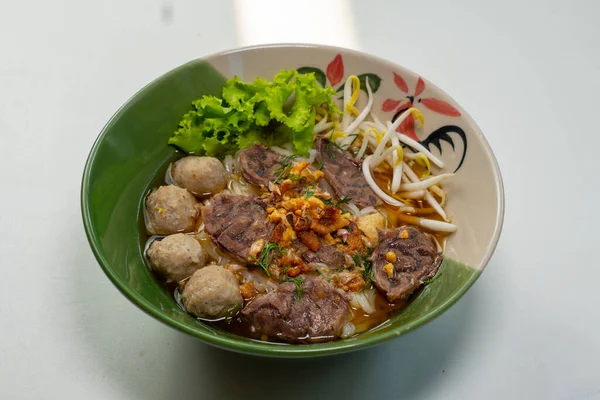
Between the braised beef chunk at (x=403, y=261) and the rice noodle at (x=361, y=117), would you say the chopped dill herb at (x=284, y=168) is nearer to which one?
the rice noodle at (x=361, y=117)

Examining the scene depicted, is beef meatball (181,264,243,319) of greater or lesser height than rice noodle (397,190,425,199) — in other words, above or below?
below

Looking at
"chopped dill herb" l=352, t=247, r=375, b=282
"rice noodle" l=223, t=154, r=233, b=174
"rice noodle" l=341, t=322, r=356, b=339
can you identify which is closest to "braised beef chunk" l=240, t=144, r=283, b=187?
"rice noodle" l=223, t=154, r=233, b=174

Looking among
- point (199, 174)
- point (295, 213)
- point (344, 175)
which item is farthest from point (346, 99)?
point (199, 174)

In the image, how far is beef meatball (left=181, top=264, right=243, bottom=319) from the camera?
8.81 feet

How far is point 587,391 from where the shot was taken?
302cm

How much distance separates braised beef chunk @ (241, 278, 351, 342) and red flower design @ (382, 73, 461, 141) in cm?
133

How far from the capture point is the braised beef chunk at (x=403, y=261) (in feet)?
9.58

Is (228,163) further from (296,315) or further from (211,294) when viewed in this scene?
(296,315)

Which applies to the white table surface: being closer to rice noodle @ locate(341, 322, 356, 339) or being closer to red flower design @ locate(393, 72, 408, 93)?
rice noodle @ locate(341, 322, 356, 339)

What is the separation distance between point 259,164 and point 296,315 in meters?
1.10

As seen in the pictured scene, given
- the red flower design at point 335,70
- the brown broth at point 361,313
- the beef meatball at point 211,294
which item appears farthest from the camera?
the red flower design at point 335,70

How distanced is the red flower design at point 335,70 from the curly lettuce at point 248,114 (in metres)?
0.09

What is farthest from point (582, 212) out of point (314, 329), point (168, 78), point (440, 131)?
point (168, 78)

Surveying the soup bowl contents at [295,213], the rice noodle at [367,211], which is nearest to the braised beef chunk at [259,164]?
the soup bowl contents at [295,213]
